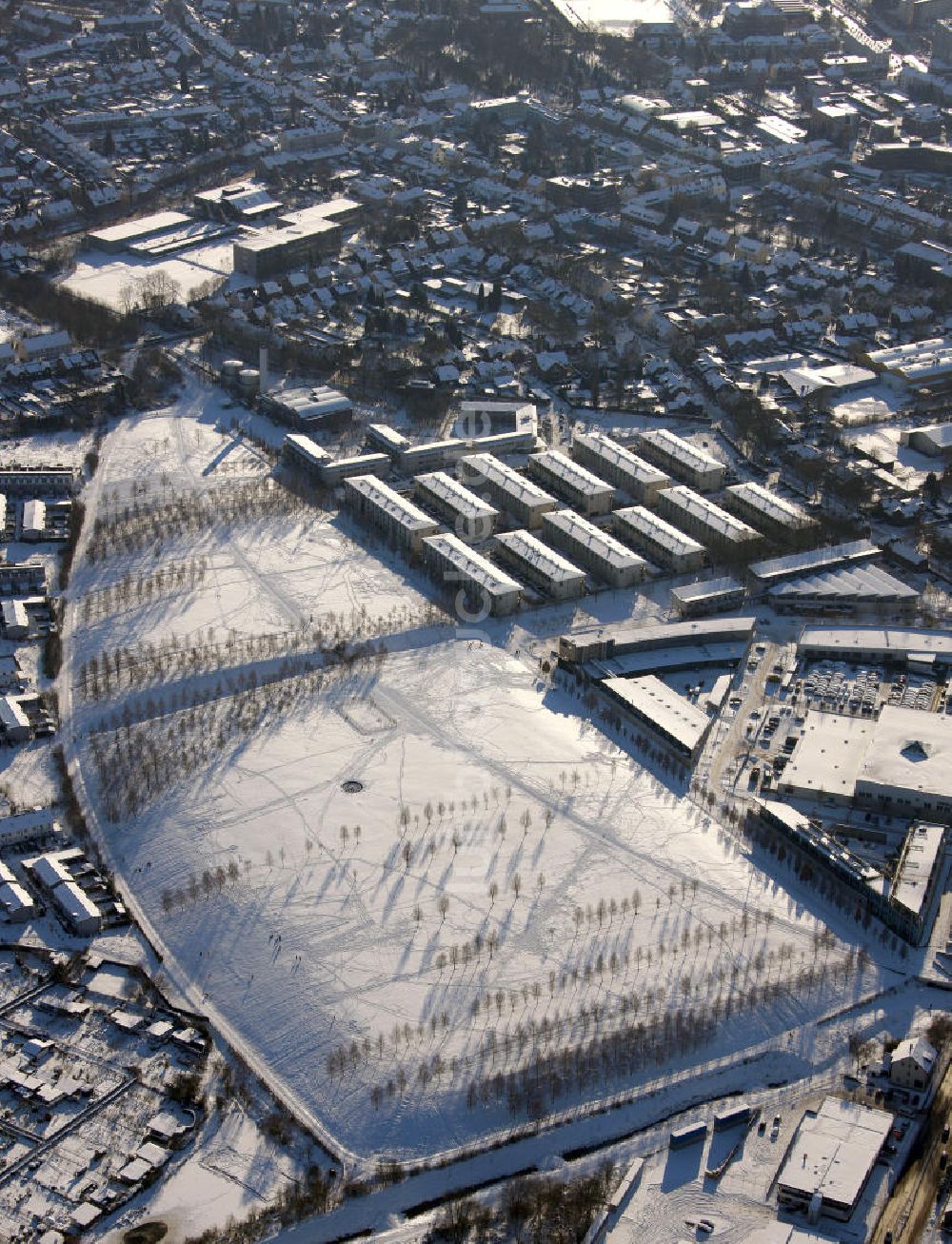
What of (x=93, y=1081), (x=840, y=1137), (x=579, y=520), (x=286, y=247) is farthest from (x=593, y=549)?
(x=286, y=247)

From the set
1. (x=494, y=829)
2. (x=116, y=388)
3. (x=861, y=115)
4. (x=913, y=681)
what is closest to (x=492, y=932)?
(x=494, y=829)

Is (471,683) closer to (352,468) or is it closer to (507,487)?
(507,487)

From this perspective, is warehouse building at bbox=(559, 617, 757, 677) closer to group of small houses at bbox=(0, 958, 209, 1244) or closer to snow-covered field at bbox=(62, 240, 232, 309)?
group of small houses at bbox=(0, 958, 209, 1244)

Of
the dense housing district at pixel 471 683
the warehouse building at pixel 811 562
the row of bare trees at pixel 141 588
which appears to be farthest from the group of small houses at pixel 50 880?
the warehouse building at pixel 811 562

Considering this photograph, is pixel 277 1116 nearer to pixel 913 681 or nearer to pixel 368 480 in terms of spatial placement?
pixel 913 681

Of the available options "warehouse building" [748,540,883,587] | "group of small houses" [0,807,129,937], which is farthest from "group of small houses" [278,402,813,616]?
"group of small houses" [0,807,129,937]
